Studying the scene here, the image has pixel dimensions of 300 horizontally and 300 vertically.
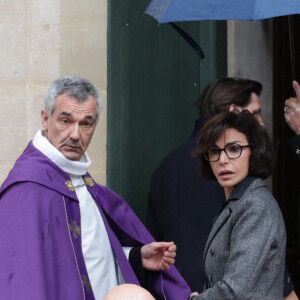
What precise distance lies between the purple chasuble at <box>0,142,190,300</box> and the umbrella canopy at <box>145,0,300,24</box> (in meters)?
0.95

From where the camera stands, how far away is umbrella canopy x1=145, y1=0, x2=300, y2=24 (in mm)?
3740

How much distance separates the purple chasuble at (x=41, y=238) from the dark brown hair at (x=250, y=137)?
0.69m

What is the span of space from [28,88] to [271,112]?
2310mm

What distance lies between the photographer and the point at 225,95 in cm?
452

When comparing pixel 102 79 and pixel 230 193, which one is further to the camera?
pixel 102 79

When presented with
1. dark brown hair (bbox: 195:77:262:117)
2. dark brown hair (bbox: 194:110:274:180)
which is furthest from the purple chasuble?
dark brown hair (bbox: 195:77:262:117)

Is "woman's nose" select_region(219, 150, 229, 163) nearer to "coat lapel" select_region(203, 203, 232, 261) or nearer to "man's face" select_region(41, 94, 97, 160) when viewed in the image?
"coat lapel" select_region(203, 203, 232, 261)

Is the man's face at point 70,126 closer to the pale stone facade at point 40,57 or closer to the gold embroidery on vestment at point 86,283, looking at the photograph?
the gold embroidery on vestment at point 86,283

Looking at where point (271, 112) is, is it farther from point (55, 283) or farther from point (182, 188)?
point (55, 283)

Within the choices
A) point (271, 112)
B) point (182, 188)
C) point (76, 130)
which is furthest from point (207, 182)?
point (271, 112)

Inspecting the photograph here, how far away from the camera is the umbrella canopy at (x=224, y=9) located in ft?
12.3

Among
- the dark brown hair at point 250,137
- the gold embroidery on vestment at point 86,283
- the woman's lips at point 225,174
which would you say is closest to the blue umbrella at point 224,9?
the dark brown hair at point 250,137

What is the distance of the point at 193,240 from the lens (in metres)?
4.72

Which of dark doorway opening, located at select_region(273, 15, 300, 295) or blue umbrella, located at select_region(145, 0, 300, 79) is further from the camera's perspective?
dark doorway opening, located at select_region(273, 15, 300, 295)
